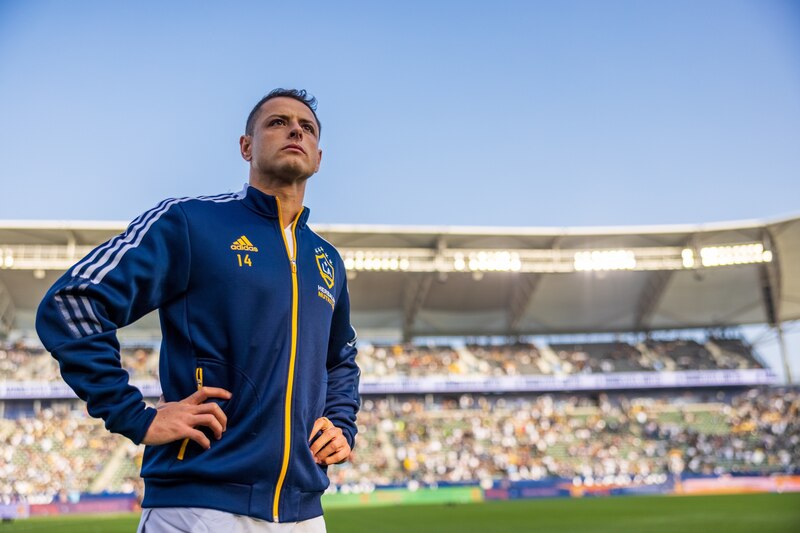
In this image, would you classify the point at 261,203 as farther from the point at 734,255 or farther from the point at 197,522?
the point at 734,255

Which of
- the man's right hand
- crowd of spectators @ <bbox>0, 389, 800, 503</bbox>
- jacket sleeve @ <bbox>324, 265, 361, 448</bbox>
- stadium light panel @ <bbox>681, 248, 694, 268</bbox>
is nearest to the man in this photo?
the man's right hand

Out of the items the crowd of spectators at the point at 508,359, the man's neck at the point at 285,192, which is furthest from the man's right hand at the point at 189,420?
the crowd of spectators at the point at 508,359

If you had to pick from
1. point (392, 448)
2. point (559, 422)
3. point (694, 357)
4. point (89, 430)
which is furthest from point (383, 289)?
point (694, 357)

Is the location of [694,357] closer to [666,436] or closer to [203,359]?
[666,436]

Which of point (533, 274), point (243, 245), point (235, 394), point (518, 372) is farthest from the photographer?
point (518, 372)

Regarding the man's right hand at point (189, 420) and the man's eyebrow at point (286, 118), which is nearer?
the man's right hand at point (189, 420)

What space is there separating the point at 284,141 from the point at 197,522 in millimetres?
1355

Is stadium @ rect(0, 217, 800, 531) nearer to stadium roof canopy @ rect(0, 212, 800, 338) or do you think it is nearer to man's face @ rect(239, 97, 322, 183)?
stadium roof canopy @ rect(0, 212, 800, 338)

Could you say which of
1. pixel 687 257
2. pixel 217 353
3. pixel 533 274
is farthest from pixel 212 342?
pixel 687 257

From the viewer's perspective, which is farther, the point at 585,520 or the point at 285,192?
the point at 585,520

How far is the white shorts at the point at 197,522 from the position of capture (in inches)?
84.4

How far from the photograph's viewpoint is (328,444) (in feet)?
8.38

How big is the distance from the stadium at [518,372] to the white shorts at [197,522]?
2436 centimetres

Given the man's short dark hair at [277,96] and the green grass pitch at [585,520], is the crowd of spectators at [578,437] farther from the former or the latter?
the man's short dark hair at [277,96]
